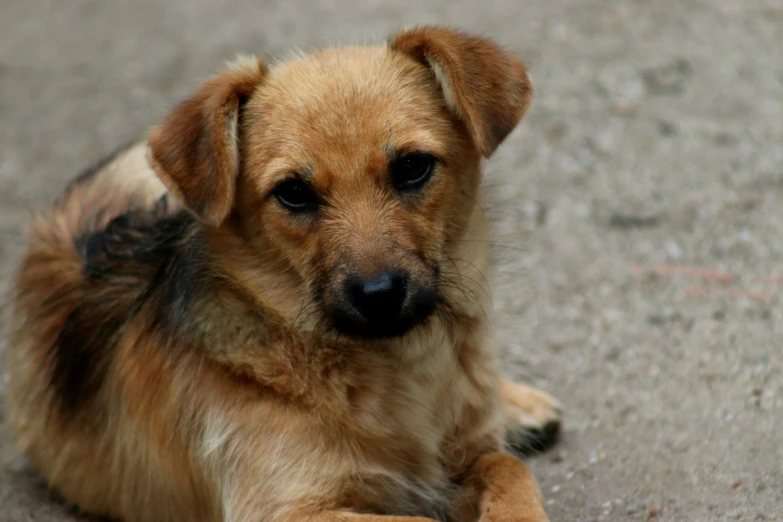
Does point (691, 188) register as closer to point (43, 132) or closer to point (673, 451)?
point (673, 451)

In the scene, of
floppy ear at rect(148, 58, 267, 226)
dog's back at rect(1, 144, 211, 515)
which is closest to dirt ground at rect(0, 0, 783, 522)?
dog's back at rect(1, 144, 211, 515)

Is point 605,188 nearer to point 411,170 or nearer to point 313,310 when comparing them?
point 411,170

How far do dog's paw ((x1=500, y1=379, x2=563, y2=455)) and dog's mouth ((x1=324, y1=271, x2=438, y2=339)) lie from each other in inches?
48.8

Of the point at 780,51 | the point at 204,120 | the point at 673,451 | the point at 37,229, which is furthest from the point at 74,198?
the point at 780,51

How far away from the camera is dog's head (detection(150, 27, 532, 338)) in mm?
4156

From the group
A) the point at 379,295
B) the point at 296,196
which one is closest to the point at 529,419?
the point at 379,295

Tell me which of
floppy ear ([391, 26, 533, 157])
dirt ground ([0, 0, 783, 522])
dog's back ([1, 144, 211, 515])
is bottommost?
dirt ground ([0, 0, 783, 522])

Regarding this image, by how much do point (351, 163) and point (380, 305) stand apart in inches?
24.0

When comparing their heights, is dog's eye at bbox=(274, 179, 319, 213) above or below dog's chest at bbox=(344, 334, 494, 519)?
above

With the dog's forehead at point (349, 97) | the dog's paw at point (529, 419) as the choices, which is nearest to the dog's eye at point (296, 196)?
the dog's forehead at point (349, 97)

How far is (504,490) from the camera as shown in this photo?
14.4 feet

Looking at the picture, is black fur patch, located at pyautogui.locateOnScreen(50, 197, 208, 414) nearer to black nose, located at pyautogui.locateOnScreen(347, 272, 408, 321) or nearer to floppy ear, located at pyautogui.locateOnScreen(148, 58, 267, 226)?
floppy ear, located at pyautogui.locateOnScreen(148, 58, 267, 226)

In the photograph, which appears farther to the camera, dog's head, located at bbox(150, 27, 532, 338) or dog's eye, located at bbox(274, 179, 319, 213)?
dog's eye, located at bbox(274, 179, 319, 213)

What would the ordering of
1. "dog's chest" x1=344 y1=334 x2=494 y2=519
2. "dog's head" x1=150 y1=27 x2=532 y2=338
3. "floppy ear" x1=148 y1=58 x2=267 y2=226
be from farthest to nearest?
"dog's chest" x1=344 y1=334 x2=494 y2=519, "floppy ear" x1=148 y1=58 x2=267 y2=226, "dog's head" x1=150 y1=27 x2=532 y2=338
